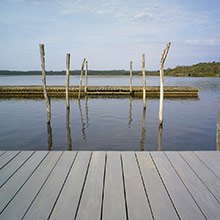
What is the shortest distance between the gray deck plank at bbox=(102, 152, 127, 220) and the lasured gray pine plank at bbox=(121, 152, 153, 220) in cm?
7

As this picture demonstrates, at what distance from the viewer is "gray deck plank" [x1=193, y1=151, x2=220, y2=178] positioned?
3094mm

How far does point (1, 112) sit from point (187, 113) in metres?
14.3

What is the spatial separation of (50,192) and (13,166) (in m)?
1.12

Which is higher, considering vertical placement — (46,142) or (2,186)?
(2,186)

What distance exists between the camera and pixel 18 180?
108 inches

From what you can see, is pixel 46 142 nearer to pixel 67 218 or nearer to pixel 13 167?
pixel 13 167

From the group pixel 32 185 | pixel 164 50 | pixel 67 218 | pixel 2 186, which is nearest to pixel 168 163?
pixel 67 218

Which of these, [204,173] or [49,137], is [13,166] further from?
[49,137]

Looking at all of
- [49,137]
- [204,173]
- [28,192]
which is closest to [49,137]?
[49,137]

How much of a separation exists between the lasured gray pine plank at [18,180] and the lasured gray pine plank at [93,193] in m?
0.88

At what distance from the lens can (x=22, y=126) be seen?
11.1 meters

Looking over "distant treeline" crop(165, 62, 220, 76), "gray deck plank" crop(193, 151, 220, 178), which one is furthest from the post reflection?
"distant treeline" crop(165, 62, 220, 76)

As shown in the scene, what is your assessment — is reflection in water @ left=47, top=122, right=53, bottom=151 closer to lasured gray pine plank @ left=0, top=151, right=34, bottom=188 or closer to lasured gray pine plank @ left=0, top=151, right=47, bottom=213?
lasured gray pine plank @ left=0, top=151, right=34, bottom=188

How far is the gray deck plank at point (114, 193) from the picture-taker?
2088 millimetres
